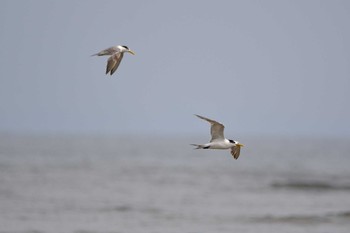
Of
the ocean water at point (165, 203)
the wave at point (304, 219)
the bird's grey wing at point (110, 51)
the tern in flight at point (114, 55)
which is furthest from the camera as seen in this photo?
the wave at point (304, 219)

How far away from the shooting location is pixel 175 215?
30906 mm

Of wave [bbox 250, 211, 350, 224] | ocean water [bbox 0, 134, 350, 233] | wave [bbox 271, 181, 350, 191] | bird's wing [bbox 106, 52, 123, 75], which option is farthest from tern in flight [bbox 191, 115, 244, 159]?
wave [bbox 271, 181, 350, 191]

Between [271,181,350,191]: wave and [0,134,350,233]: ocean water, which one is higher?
[271,181,350,191]: wave

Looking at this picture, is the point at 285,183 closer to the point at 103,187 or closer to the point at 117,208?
the point at 103,187

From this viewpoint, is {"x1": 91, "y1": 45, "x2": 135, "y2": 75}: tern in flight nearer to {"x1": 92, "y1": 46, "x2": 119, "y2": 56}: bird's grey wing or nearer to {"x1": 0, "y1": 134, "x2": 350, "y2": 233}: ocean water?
{"x1": 92, "y1": 46, "x2": 119, "y2": 56}: bird's grey wing

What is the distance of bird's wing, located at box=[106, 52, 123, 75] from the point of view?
16.4 m

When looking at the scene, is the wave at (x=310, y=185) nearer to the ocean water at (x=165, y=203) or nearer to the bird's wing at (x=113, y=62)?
the ocean water at (x=165, y=203)

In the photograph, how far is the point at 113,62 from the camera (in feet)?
55.3

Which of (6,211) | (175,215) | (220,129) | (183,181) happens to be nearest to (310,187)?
(183,181)

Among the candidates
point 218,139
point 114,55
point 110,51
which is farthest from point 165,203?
point 114,55

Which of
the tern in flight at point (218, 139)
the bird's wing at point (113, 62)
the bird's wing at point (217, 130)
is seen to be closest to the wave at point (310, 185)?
the tern in flight at point (218, 139)

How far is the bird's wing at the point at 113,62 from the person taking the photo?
54.0 feet

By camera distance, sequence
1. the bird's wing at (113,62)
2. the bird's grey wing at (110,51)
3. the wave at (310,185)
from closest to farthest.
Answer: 1. the bird's wing at (113,62)
2. the bird's grey wing at (110,51)
3. the wave at (310,185)

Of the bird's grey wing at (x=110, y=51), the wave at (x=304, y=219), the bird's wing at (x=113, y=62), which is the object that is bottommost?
the wave at (x=304, y=219)
